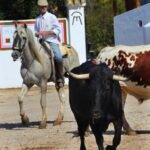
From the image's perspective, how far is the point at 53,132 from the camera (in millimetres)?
13547

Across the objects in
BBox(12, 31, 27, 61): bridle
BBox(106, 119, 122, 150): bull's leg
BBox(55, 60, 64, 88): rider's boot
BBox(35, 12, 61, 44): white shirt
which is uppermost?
BBox(35, 12, 61, 44): white shirt

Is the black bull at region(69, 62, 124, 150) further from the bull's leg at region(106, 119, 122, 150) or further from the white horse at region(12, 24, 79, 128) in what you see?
the white horse at region(12, 24, 79, 128)

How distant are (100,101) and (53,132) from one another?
430 centimetres

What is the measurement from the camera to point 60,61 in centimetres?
1476

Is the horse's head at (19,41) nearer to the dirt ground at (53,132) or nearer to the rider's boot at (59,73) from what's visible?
the rider's boot at (59,73)

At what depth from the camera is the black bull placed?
9430mm

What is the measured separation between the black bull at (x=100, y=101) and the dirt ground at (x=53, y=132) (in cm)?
134

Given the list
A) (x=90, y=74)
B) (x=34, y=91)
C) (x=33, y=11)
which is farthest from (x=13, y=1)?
(x=90, y=74)

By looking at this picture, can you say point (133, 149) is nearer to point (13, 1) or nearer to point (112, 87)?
point (112, 87)

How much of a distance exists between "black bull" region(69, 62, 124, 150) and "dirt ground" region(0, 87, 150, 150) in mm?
1344

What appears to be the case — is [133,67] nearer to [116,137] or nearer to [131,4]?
[116,137]

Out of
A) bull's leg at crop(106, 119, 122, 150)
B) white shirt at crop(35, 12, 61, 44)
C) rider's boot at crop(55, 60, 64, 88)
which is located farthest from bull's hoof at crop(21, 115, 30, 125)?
bull's leg at crop(106, 119, 122, 150)

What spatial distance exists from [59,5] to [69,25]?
928 centimetres

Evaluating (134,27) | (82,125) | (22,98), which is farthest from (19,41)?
(134,27)
